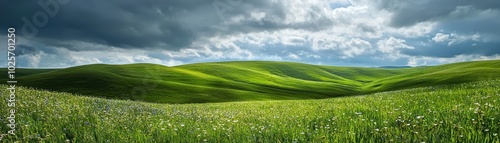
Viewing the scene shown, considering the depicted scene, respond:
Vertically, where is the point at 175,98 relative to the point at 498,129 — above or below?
below

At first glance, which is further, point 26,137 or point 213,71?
point 213,71

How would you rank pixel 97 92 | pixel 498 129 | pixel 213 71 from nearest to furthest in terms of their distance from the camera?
pixel 498 129 < pixel 97 92 < pixel 213 71

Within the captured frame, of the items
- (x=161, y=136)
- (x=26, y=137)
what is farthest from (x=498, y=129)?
(x=26, y=137)

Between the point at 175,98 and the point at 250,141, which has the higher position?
the point at 250,141

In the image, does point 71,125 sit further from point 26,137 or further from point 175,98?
point 175,98

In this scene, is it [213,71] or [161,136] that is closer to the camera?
[161,136]

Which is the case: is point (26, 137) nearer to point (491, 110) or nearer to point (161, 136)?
point (161, 136)

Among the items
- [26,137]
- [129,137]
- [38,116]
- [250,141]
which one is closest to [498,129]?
[250,141]

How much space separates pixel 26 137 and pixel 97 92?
81.1 m

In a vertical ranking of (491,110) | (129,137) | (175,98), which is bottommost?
(175,98)

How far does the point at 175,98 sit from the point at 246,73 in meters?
69.3

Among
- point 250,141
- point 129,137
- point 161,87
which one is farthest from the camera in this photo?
point 161,87

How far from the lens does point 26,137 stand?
5965 mm

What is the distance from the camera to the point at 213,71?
468ft
